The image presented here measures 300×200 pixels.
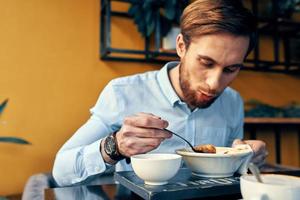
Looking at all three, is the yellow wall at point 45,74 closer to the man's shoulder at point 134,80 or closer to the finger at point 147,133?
the man's shoulder at point 134,80

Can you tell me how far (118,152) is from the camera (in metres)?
0.83

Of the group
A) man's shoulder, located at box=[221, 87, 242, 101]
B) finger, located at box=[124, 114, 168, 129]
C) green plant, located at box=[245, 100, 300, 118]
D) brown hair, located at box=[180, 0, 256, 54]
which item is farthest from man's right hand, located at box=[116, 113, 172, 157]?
green plant, located at box=[245, 100, 300, 118]

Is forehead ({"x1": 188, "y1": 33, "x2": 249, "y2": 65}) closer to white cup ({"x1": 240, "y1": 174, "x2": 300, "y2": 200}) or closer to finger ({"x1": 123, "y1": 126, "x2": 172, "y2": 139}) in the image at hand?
finger ({"x1": 123, "y1": 126, "x2": 172, "y2": 139})

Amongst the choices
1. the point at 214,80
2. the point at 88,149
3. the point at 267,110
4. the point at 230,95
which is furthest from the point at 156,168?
the point at 267,110

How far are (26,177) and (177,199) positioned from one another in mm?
1372

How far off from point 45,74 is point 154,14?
0.72 m

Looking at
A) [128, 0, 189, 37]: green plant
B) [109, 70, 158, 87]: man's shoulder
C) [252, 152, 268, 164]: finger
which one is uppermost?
[128, 0, 189, 37]: green plant

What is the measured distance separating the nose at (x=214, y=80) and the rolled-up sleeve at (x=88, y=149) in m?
0.37

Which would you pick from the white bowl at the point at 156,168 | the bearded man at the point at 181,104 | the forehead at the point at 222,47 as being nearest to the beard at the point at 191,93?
the bearded man at the point at 181,104

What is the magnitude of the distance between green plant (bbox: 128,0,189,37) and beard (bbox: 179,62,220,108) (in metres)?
0.75

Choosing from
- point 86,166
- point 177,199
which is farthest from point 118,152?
point 177,199

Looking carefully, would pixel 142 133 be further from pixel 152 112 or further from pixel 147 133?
pixel 152 112

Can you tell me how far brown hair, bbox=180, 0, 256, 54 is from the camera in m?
0.99

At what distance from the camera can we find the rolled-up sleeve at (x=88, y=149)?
91 centimetres
